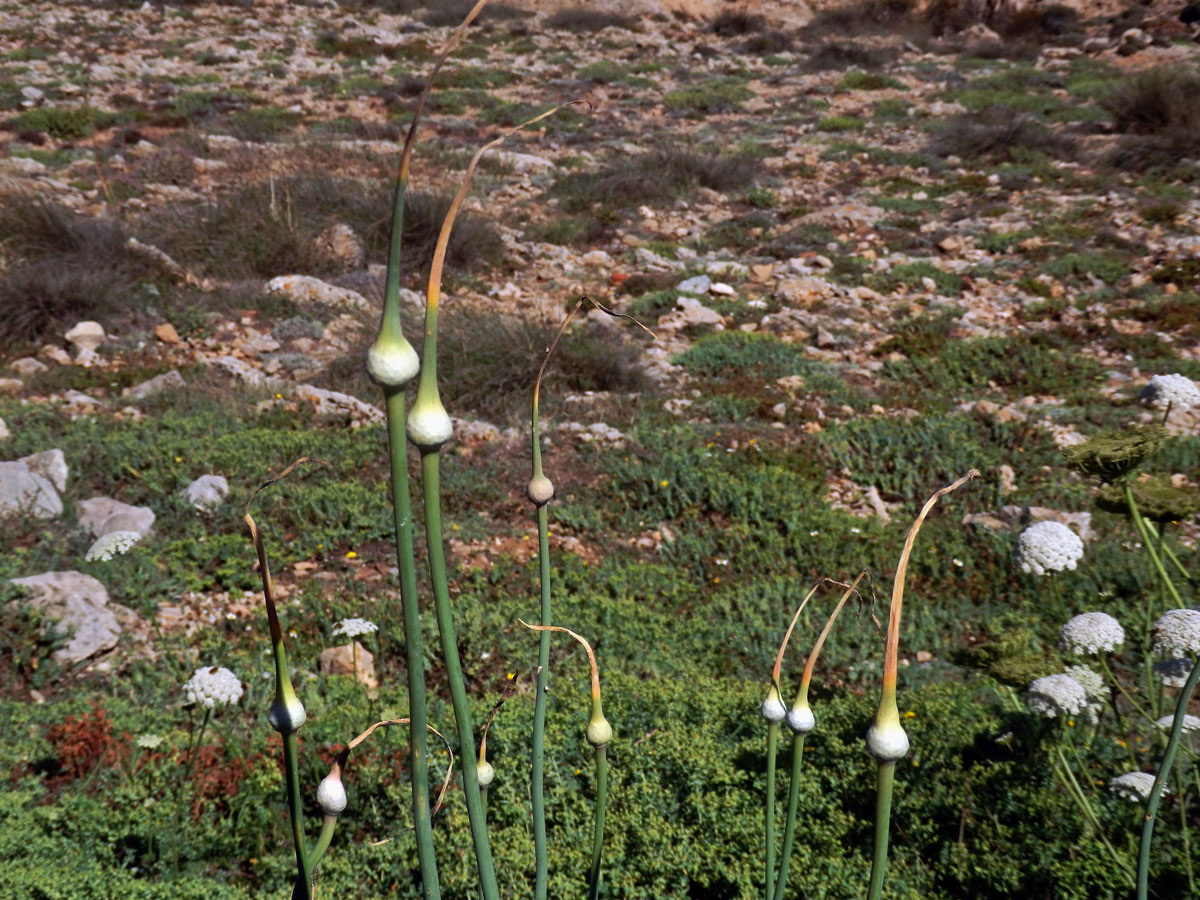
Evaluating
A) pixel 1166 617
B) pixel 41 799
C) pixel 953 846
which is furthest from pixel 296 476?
pixel 1166 617

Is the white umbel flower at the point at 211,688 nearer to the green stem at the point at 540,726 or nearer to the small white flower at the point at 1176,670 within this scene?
the green stem at the point at 540,726

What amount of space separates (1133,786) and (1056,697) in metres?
0.48

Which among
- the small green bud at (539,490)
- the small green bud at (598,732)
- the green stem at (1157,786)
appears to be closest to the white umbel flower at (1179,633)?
the green stem at (1157,786)

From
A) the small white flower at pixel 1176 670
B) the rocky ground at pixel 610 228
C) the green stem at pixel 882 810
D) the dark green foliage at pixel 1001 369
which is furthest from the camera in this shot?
the dark green foliage at pixel 1001 369

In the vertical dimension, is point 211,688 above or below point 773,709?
below

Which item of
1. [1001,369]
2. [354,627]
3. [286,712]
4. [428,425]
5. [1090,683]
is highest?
[428,425]

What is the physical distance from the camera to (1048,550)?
2416 millimetres

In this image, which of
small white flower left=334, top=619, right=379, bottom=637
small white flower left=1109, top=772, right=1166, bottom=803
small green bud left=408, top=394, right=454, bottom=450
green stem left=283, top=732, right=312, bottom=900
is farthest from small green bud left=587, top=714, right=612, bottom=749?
small white flower left=334, top=619, right=379, bottom=637

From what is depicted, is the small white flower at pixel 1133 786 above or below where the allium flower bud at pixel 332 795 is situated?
below

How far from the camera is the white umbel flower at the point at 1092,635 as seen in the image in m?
2.09

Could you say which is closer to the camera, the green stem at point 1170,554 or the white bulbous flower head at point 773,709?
the white bulbous flower head at point 773,709

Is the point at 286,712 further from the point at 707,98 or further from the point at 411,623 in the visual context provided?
the point at 707,98

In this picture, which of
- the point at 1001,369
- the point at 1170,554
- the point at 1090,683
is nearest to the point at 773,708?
the point at 1170,554

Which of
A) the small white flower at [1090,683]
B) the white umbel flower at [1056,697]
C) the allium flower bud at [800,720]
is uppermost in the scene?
the allium flower bud at [800,720]
